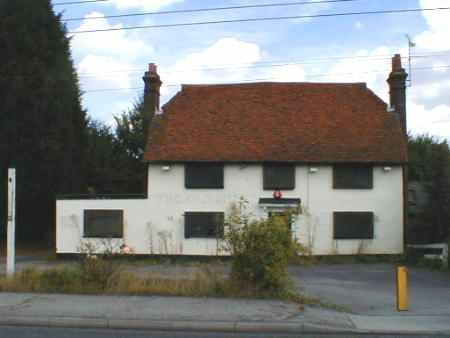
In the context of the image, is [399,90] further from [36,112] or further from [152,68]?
[36,112]

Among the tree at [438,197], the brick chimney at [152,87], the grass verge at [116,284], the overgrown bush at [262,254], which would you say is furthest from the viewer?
the brick chimney at [152,87]

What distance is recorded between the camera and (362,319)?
39.8 feet

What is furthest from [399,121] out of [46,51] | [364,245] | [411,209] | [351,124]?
[46,51]

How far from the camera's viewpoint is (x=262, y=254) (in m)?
13.8

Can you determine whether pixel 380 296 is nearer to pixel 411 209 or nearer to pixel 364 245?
pixel 364 245

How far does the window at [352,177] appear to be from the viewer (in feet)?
90.5

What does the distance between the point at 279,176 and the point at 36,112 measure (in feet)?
40.7

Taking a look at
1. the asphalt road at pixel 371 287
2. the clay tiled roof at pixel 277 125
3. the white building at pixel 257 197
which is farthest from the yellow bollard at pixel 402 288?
the clay tiled roof at pixel 277 125

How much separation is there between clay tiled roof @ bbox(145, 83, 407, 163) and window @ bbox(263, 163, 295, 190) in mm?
444

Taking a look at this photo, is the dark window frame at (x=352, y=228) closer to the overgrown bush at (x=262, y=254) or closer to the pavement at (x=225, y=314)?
the pavement at (x=225, y=314)

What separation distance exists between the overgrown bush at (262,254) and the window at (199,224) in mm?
13175

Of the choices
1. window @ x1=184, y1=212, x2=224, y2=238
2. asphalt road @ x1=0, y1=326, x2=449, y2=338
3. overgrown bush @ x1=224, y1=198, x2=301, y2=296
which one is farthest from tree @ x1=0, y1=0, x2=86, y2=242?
asphalt road @ x1=0, y1=326, x2=449, y2=338

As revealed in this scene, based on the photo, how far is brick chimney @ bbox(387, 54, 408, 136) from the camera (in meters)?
29.8

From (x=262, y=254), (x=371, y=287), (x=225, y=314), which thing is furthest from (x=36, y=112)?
(x=225, y=314)
